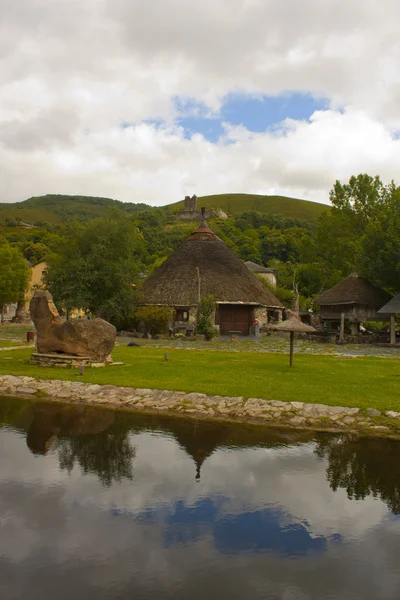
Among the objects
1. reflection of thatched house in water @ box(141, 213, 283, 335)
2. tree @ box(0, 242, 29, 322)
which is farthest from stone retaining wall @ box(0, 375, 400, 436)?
tree @ box(0, 242, 29, 322)

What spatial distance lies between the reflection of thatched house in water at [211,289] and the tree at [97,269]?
11.5 feet

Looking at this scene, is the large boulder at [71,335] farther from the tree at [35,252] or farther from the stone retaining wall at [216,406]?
the tree at [35,252]

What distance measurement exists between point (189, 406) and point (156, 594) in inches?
304

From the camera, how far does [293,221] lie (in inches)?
5098

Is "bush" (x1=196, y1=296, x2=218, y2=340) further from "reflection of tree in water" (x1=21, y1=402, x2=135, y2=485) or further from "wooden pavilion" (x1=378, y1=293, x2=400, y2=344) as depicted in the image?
"reflection of tree in water" (x1=21, y1=402, x2=135, y2=485)

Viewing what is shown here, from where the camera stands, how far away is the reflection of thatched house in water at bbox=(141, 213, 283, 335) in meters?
41.5

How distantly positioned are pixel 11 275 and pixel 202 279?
2077 cm

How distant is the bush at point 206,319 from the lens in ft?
115

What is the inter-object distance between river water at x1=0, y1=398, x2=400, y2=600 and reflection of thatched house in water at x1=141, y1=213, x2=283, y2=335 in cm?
3006

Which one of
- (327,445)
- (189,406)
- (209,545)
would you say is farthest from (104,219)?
(209,545)

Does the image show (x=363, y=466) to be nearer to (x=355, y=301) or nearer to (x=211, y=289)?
(x=355, y=301)

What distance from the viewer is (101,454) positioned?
9.62m

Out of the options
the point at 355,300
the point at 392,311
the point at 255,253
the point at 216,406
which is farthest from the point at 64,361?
the point at 255,253

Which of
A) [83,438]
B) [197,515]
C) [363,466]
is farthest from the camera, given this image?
[83,438]
